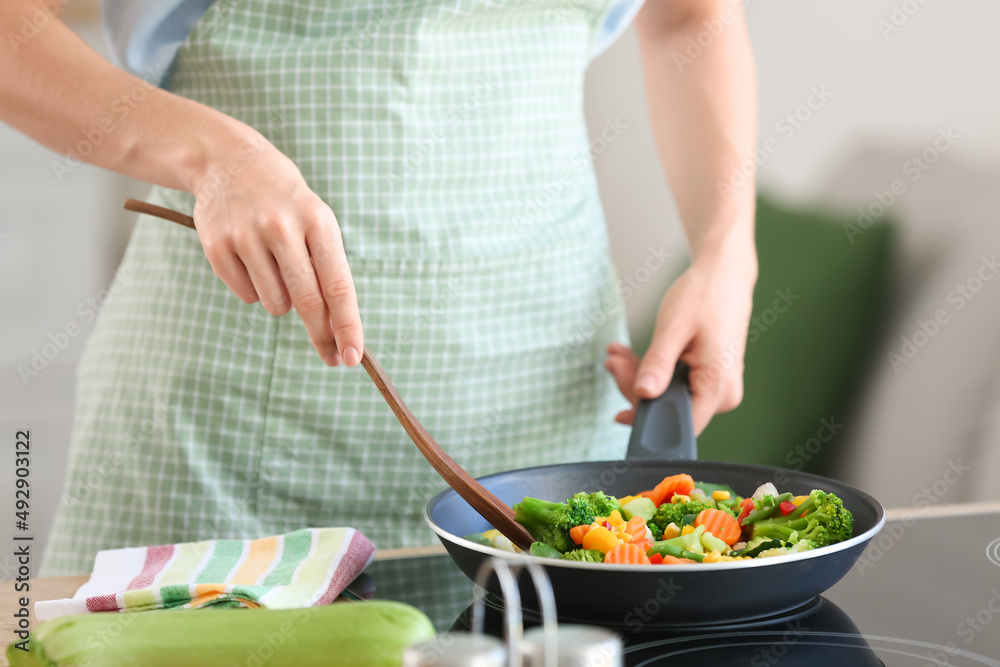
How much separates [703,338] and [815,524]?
43cm

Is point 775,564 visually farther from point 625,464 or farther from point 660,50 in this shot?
point 660,50

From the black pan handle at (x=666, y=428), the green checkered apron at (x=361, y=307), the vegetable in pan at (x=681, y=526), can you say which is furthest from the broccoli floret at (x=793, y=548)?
the green checkered apron at (x=361, y=307)

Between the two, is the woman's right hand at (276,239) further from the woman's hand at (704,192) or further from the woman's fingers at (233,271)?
the woman's hand at (704,192)

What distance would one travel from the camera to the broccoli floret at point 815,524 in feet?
2.23

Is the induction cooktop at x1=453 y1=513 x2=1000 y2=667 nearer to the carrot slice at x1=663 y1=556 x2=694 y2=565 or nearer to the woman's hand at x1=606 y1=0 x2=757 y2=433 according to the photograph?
the carrot slice at x1=663 y1=556 x2=694 y2=565

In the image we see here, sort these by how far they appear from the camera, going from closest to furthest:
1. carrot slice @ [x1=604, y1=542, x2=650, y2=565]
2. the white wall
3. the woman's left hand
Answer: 1. carrot slice @ [x1=604, y1=542, x2=650, y2=565]
2. the woman's left hand
3. the white wall

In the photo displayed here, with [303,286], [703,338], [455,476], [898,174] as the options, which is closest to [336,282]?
[303,286]

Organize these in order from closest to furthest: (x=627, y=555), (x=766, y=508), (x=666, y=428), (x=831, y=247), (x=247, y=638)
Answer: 1. (x=247, y=638)
2. (x=627, y=555)
3. (x=766, y=508)
4. (x=666, y=428)
5. (x=831, y=247)

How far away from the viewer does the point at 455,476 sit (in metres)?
0.74

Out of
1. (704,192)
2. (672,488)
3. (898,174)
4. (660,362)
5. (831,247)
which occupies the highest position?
(898,174)

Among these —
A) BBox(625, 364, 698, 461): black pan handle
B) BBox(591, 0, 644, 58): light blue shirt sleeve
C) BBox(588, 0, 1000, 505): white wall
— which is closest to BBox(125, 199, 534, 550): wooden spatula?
BBox(625, 364, 698, 461): black pan handle

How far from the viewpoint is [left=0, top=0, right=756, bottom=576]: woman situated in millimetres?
1000

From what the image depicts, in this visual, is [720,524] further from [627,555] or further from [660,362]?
[660,362]

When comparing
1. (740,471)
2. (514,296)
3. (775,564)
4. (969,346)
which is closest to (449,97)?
(514,296)
